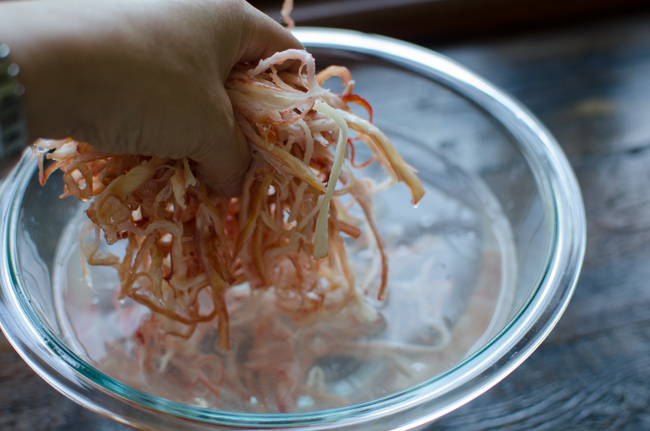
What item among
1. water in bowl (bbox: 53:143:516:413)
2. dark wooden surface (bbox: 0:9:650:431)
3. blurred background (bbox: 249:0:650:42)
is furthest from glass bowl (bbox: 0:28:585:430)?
blurred background (bbox: 249:0:650:42)

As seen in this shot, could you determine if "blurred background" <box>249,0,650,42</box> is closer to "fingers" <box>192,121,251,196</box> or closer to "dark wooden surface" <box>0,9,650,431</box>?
"dark wooden surface" <box>0,9,650,431</box>

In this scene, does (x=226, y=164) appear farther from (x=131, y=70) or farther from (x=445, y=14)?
(x=445, y=14)

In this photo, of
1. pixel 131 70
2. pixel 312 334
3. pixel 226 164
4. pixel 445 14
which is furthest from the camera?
pixel 445 14

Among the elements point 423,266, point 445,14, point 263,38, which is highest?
point 445,14

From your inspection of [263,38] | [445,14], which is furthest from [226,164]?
[445,14]

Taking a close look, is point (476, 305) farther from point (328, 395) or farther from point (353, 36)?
point (353, 36)

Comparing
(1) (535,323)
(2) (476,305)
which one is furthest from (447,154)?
(1) (535,323)
